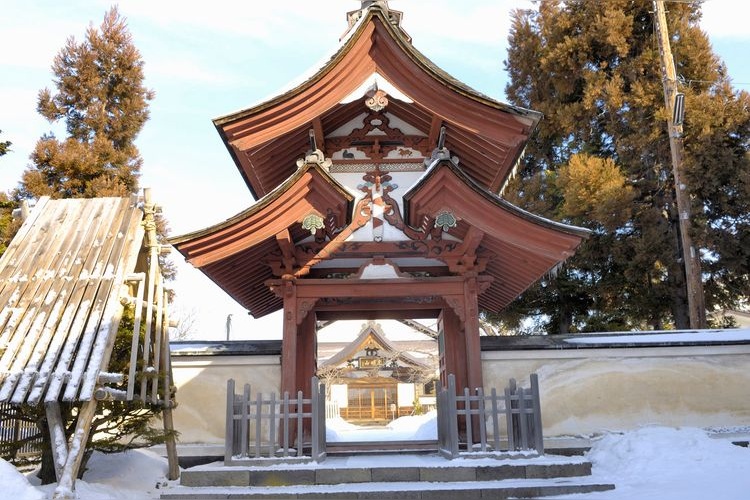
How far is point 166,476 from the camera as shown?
7.50 m

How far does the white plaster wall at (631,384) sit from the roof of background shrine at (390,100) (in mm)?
3402

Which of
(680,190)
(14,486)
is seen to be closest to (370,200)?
(14,486)

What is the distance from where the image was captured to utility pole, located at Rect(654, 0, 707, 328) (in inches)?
631

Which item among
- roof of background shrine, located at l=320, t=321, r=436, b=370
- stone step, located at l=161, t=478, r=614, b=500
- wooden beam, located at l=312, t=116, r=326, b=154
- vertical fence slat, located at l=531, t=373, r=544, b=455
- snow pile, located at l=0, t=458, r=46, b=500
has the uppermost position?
wooden beam, located at l=312, t=116, r=326, b=154

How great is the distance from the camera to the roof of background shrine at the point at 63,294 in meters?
5.72

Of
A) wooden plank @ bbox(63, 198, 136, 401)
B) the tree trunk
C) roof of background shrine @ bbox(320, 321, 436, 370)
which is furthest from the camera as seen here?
roof of background shrine @ bbox(320, 321, 436, 370)

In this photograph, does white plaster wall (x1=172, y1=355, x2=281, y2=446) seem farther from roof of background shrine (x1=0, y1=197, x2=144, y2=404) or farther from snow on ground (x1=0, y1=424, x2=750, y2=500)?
roof of background shrine (x1=0, y1=197, x2=144, y2=404)

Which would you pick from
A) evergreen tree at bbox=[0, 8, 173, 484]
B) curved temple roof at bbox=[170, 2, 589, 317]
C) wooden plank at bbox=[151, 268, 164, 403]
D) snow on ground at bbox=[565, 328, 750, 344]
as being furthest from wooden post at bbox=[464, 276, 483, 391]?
evergreen tree at bbox=[0, 8, 173, 484]

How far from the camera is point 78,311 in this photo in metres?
6.39

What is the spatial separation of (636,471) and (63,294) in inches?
274

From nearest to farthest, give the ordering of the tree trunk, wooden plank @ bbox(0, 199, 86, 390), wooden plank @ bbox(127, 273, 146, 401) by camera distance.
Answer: wooden plank @ bbox(0, 199, 86, 390)
wooden plank @ bbox(127, 273, 146, 401)
the tree trunk

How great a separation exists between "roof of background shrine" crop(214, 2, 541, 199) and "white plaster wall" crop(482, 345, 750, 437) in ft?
11.2

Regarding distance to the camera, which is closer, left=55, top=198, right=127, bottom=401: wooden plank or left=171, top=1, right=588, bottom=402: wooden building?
left=55, top=198, right=127, bottom=401: wooden plank

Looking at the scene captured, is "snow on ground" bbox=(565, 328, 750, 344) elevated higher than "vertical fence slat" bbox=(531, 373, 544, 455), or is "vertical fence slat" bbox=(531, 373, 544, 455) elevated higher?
"snow on ground" bbox=(565, 328, 750, 344)
